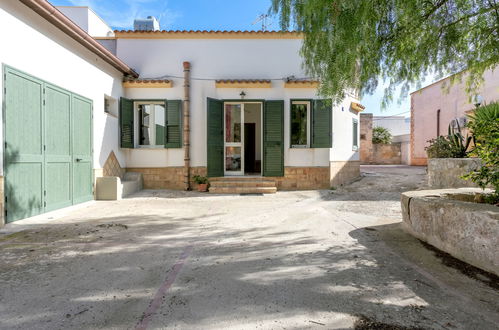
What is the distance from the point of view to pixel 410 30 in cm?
346

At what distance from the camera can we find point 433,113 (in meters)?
15.5

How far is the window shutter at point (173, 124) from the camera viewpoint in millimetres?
8211

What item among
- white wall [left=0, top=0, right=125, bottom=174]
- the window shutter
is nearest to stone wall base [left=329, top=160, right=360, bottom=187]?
the window shutter

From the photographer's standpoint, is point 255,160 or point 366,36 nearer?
point 366,36

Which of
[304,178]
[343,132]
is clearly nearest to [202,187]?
[304,178]

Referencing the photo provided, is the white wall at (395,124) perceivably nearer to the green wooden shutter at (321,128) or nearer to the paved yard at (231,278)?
the green wooden shutter at (321,128)

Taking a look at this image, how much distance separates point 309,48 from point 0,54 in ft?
15.8

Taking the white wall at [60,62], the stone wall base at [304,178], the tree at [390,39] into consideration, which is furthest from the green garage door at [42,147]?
the stone wall base at [304,178]

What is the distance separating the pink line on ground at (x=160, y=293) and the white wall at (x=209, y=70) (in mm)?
5754

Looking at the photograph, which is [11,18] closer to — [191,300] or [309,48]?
[309,48]

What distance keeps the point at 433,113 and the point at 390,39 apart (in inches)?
599

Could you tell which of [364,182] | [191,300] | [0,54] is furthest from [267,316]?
[364,182]

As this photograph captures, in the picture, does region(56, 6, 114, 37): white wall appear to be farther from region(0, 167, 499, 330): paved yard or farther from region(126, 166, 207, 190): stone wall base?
region(0, 167, 499, 330): paved yard

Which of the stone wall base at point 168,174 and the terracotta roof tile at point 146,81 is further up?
the terracotta roof tile at point 146,81
